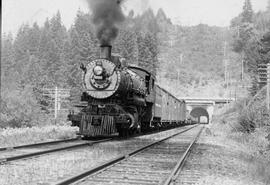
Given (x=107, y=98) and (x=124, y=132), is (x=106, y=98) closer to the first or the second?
(x=107, y=98)

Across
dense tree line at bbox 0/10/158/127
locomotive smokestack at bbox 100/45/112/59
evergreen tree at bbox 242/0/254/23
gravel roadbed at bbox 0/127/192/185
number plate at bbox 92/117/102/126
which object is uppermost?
evergreen tree at bbox 242/0/254/23

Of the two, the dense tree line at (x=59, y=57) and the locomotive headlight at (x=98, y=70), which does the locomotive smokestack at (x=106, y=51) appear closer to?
the locomotive headlight at (x=98, y=70)

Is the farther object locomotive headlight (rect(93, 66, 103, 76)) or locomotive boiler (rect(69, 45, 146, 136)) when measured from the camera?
locomotive headlight (rect(93, 66, 103, 76))

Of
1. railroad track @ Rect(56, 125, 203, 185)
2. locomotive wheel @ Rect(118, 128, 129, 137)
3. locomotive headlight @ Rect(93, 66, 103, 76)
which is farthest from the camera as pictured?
locomotive wheel @ Rect(118, 128, 129, 137)

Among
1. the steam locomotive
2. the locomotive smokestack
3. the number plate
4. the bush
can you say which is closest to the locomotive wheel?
the steam locomotive

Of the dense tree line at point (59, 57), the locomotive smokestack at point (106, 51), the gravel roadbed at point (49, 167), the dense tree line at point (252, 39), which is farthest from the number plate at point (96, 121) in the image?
the dense tree line at point (252, 39)

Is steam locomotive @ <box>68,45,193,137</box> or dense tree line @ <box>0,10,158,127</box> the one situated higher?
dense tree line @ <box>0,10,158,127</box>

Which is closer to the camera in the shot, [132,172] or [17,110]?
[132,172]

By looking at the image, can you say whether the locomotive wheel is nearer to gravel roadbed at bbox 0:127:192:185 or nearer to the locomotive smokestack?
the locomotive smokestack

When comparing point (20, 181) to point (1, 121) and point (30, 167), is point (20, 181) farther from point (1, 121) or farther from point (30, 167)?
point (1, 121)

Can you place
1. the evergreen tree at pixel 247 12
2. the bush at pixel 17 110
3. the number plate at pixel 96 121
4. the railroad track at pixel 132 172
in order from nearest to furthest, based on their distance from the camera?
1. the railroad track at pixel 132 172
2. the number plate at pixel 96 121
3. the bush at pixel 17 110
4. the evergreen tree at pixel 247 12

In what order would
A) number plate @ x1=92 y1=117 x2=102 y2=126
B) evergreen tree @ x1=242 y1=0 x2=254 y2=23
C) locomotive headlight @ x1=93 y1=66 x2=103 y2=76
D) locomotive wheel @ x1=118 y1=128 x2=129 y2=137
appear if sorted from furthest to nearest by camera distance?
evergreen tree @ x1=242 y1=0 x2=254 y2=23 < locomotive wheel @ x1=118 y1=128 x2=129 y2=137 < locomotive headlight @ x1=93 y1=66 x2=103 y2=76 < number plate @ x1=92 y1=117 x2=102 y2=126

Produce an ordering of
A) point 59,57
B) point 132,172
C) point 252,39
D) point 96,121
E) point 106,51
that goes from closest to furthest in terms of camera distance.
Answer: point 132,172
point 96,121
point 106,51
point 252,39
point 59,57

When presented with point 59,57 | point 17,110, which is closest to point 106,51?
point 17,110
